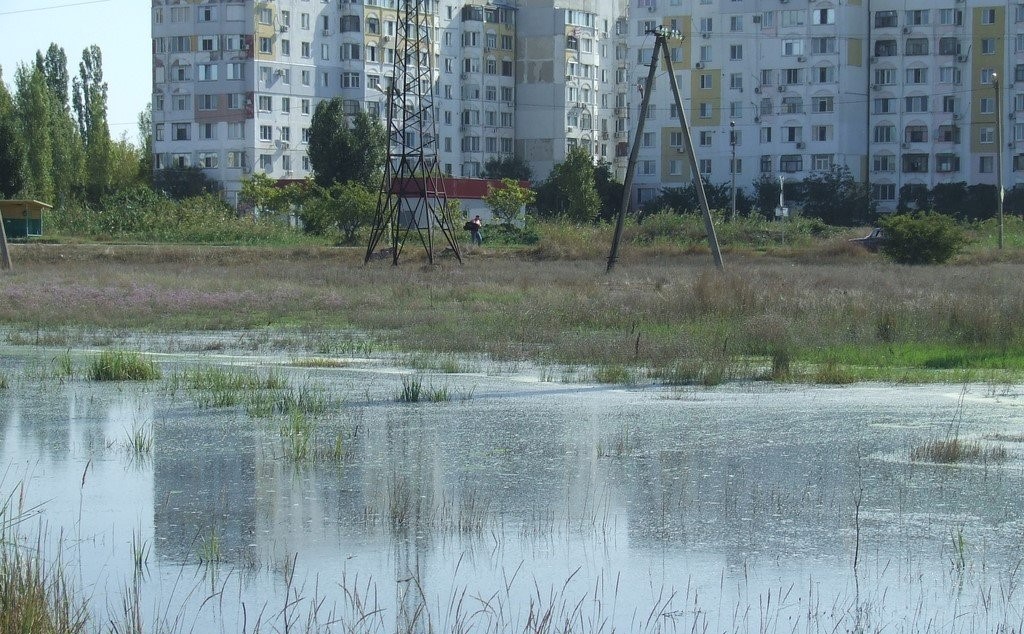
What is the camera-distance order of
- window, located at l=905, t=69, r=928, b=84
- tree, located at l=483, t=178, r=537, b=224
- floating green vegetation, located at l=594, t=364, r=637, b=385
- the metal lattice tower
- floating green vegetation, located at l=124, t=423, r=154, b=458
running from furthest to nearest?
window, located at l=905, t=69, r=928, b=84 → tree, located at l=483, t=178, r=537, b=224 → the metal lattice tower → floating green vegetation, located at l=594, t=364, r=637, b=385 → floating green vegetation, located at l=124, t=423, r=154, b=458

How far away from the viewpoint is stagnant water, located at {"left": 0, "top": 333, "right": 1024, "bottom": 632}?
8.05 meters

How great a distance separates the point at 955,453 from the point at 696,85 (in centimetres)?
9812

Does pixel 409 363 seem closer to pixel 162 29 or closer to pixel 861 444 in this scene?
pixel 861 444

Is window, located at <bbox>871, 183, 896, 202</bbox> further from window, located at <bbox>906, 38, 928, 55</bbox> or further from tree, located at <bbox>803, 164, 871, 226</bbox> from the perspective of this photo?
window, located at <bbox>906, 38, 928, 55</bbox>

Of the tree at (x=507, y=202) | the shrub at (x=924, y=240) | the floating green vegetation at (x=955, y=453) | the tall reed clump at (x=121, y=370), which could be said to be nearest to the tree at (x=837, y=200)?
the tree at (x=507, y=202)

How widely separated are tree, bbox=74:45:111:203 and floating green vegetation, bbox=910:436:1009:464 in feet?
311

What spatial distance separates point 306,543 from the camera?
31.0 ft

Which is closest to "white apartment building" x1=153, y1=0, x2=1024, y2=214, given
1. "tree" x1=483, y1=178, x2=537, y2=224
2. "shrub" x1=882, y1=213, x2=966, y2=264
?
"tree" x1=483, y1=178, x2=537, y2=224

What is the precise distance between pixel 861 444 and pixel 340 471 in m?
4.78

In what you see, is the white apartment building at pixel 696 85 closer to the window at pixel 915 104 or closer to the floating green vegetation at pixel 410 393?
the window at pixel 915 104

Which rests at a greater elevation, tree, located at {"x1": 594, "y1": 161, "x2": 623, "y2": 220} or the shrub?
tree, located at {"x1": 594, "y1": 161, "x2": 623, "y2": 220}

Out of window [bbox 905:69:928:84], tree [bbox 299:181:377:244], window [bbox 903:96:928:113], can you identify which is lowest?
tree [bbox 299:181:377:244]

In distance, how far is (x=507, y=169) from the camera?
4449 inches

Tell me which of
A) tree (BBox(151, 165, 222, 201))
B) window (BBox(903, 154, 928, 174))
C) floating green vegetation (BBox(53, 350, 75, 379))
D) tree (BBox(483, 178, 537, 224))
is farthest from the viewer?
tree (BBox(151, 165, 222, 201))
